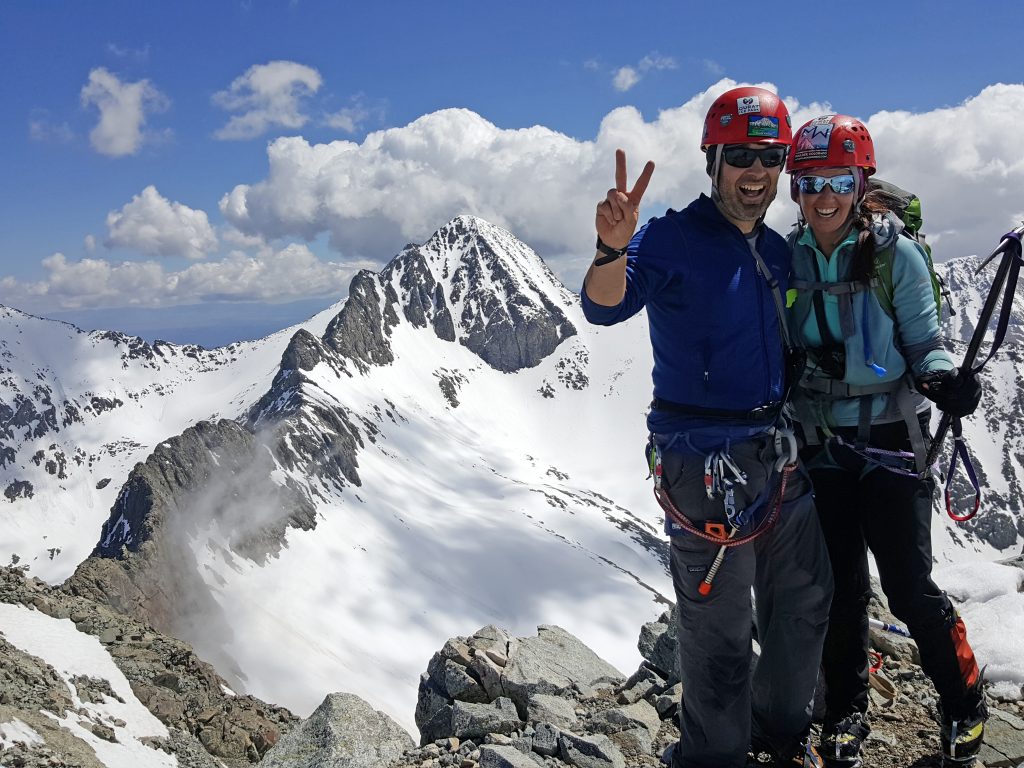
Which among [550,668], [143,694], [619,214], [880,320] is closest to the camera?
[619,214]

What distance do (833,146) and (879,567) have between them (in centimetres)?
405

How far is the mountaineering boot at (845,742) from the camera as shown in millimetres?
7391

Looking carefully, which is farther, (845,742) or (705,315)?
(845,742)

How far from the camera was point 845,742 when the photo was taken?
7383 millimetres

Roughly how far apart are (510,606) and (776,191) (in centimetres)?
12953

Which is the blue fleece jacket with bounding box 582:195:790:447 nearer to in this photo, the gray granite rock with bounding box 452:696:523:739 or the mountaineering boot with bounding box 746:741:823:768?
the mountaineering boot with bounding box 746:741:823:768

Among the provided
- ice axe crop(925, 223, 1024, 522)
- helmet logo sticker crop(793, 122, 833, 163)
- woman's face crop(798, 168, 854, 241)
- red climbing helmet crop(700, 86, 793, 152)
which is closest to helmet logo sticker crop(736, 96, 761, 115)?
red climbing helmet crop(700, 86, 793, 152)

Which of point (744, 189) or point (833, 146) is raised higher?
point (833, 146)

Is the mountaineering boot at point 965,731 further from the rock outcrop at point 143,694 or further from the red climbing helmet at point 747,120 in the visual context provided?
the rock outcrop at point 143,694

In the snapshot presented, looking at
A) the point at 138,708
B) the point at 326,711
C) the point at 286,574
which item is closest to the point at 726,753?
the point at 326,711

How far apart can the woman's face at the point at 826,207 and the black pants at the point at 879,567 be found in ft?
6.50

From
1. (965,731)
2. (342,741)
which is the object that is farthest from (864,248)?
(342,741)

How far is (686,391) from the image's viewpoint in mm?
6262

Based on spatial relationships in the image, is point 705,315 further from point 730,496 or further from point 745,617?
point 745,617
